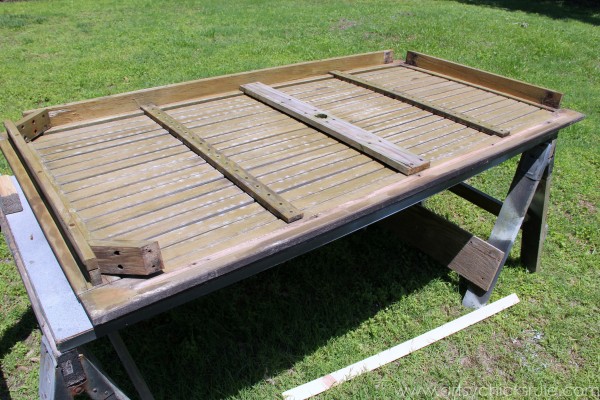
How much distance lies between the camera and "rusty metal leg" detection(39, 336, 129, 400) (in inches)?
69.9

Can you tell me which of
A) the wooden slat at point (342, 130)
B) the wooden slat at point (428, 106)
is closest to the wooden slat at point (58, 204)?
the wooden slat at point (342, 130)

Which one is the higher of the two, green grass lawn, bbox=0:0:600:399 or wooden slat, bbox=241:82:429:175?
wooden slat, bbox=241:82:429:175

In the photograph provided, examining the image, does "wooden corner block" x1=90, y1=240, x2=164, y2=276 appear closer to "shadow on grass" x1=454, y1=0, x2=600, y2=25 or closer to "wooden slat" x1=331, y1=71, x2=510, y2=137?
"wooden slat" x1=331, y1=71, x2=510, y2=137

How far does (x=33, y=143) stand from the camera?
9.35 feet

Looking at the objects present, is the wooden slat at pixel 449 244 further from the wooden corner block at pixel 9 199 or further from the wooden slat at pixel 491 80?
the wooden corner block at pixel 9 199

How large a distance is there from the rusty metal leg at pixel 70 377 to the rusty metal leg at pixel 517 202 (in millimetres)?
2921

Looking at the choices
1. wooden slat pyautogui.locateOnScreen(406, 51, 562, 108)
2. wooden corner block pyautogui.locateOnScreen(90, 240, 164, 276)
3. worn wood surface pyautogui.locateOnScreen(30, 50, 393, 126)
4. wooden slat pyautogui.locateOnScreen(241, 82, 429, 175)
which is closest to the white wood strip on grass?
wooden slat pyautogui.locateOnScreen(241, 82, 429, 175)

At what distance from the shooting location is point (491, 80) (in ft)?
13.5

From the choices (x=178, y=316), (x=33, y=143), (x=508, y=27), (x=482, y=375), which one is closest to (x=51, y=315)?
(x=33, y=143)

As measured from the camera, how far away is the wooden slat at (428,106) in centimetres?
326

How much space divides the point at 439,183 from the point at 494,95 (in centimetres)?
174

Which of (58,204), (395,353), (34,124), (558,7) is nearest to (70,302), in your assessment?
(58,204)

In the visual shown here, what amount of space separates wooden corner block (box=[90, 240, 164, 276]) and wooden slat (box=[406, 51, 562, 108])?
3.19 m

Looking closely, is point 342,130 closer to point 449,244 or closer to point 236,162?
point 236,162
